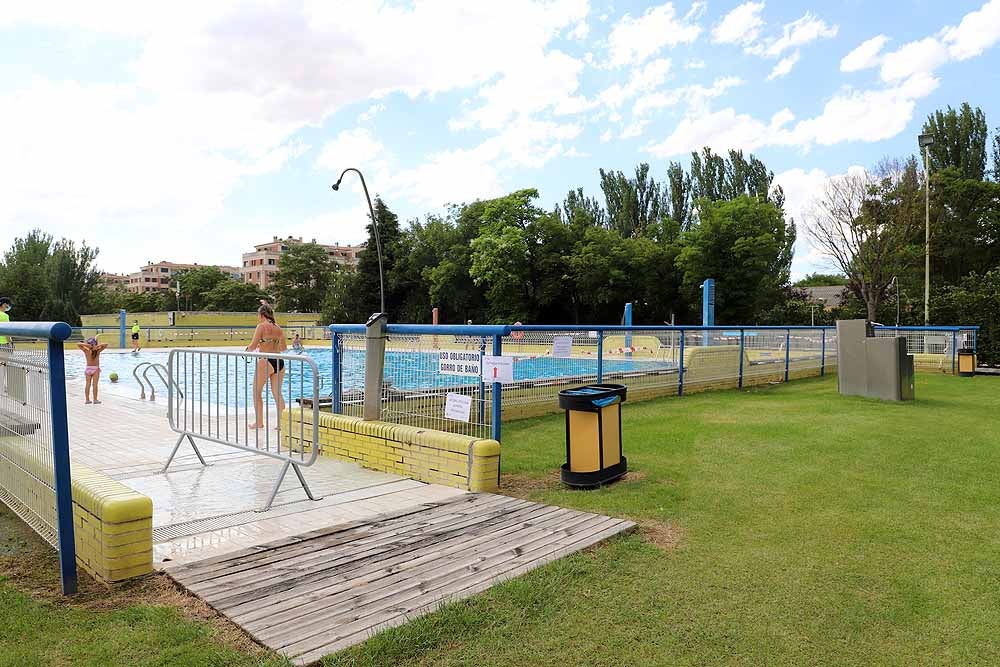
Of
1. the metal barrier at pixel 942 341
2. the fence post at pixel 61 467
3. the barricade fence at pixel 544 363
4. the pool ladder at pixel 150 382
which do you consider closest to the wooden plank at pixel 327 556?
the fence post at pixel 61 467

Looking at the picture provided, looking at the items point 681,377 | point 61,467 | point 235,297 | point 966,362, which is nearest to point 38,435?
point 61,467

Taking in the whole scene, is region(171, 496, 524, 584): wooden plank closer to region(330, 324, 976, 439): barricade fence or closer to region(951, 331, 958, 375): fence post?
region(330, 324, 976, 439): barricade fence

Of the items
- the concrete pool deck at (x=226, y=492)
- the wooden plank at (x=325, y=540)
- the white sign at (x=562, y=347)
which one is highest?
the white sign at (x=562, y=347)

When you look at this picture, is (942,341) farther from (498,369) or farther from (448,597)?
(448,597)

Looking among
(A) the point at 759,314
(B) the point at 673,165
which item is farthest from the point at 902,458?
(B) the point at 673,165

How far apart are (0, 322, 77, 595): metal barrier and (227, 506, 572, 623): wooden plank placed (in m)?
1.27

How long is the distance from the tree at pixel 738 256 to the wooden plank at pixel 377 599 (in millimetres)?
42599

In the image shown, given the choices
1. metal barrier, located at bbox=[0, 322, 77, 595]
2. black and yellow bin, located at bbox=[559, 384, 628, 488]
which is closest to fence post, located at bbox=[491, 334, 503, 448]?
black and yellow bin, located at bbox=[559, 384, 628, 488]

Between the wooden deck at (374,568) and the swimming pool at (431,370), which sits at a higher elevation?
the swimming pool at (431,370)

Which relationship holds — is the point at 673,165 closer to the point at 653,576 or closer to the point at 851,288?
the point at 851,288

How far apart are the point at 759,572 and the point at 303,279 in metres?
94.8

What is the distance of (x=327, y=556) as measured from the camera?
13.8 ft

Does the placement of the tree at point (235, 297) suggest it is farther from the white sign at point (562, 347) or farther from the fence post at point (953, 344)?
the white sign at point (562, 347)

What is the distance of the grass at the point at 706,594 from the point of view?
10.1 feet
